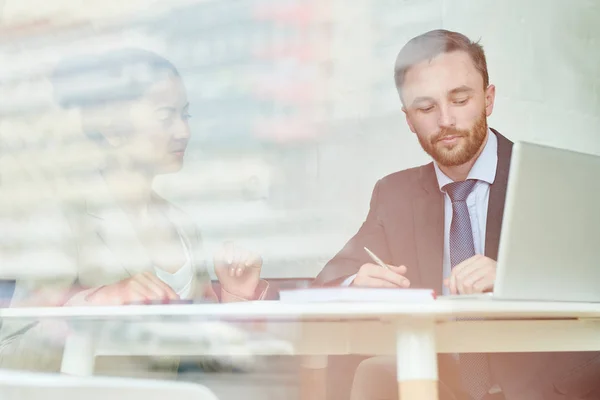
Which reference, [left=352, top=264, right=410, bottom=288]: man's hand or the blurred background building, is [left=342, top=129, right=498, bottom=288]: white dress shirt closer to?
the blurred background building

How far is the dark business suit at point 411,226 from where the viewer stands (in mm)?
1986

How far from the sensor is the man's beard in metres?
2.31

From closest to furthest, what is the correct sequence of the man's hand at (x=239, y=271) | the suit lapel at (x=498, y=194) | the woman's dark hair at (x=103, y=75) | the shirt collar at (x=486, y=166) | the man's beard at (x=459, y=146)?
the man's hand at (x=239, y=271)
the suit lapel at (x=498, y=194)
the shirt collar at (x=486, y=166)
the man's beard at (x=459, y=146)
the woman's dark hair at (x=103, y=75)

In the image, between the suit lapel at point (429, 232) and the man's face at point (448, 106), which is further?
the man's face at point (448, 106)

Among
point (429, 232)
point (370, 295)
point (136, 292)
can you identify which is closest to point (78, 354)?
point (136, 292)

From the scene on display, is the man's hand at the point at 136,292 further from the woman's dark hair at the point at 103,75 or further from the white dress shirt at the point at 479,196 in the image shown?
the woman's dark hair at the point at 103,75

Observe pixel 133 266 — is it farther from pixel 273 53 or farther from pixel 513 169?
pixel 513 169

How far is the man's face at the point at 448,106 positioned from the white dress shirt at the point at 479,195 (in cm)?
7

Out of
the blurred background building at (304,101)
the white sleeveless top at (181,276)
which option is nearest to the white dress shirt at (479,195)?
the blurred background building at (304,101)

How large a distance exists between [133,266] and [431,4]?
1523mm

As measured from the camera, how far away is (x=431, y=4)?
2.54m

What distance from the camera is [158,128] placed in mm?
2521

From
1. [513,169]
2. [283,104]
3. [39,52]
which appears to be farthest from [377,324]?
[39,52]

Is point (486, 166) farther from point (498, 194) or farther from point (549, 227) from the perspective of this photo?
point (549, 227)
